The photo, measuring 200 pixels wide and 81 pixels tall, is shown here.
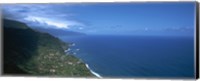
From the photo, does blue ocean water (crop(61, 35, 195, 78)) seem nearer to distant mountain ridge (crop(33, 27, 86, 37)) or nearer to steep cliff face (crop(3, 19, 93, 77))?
distant mountain ridge (crop(33, 27, 86, 37))

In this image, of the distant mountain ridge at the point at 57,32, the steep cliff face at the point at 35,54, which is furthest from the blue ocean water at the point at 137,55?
the steep cliff face at the point at 35,54

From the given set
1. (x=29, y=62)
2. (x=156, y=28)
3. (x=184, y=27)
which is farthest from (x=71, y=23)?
(x=184, y=27)

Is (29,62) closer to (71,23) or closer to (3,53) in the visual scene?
(3,53)

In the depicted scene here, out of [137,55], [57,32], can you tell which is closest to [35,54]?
[57,32]

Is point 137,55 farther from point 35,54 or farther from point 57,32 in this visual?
point 35,54

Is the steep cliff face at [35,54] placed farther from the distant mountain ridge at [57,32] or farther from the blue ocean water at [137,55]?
the blue ocean water at [137,55]

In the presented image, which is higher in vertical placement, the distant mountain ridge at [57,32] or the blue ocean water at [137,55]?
the distant mountain ridge at [57,32]

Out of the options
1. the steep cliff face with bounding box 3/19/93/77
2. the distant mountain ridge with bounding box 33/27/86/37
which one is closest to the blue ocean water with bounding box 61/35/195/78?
the distant mountain ridge with bounding box 33/27/86/37
